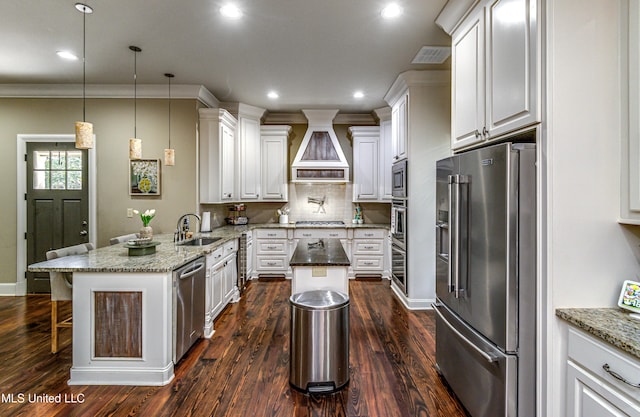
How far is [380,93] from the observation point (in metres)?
4.75

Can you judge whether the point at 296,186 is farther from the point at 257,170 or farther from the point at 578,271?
the point at 578,271

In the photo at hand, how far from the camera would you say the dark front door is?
4430 mm

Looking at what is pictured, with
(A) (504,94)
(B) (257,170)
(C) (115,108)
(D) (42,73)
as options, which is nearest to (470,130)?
(A) (504,94)

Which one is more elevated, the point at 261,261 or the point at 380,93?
the point at 380,93

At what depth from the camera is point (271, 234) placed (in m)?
5.44

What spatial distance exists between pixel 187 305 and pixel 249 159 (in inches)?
130

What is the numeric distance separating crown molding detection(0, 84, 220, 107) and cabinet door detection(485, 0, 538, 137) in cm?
373

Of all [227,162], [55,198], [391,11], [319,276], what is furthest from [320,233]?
[55,198]

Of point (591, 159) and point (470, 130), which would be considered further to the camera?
point (470, 130)

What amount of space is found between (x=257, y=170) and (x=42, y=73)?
10.2 feet

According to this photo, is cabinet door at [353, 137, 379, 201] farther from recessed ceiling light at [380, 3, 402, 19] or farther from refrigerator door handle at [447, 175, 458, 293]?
refrigerator door handle at [447, 175, 458, 293]

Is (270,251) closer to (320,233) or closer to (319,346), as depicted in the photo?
(320,233)

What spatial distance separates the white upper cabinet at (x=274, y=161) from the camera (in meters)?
5.74

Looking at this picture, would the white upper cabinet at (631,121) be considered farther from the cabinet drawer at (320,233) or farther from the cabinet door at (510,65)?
the cabinet drawer at (320,233)
